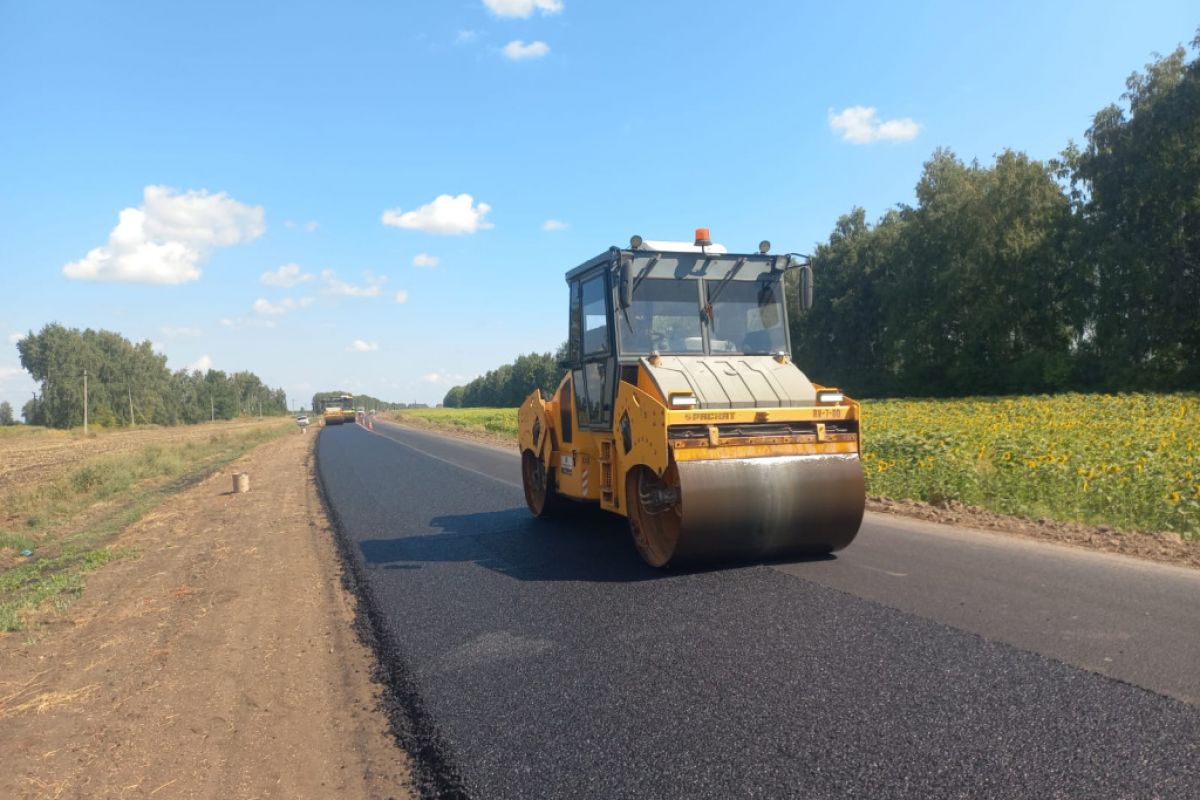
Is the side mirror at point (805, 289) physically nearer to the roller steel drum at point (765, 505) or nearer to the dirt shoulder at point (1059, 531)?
the roller steel drum at point (765, 505)

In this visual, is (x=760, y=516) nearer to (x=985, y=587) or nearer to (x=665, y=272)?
(x=985, y=587)

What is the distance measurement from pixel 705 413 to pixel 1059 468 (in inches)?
240

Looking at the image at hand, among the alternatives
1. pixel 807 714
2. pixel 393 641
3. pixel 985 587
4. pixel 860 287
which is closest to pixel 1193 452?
pixel 985 587

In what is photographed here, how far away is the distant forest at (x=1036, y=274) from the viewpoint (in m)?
28.7

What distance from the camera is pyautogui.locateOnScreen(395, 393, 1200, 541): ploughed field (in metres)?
8.37

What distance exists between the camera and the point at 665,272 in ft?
22.7

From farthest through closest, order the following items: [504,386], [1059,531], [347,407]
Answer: [504,386], [347,407], [1059,531]

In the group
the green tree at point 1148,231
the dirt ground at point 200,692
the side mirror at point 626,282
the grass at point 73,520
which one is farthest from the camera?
the green tree at point 1148,231

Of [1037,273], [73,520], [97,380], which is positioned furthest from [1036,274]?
[97,380]

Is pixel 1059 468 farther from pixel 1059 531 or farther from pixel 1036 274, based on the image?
pixel 1036 274

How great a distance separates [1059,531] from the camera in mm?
7762

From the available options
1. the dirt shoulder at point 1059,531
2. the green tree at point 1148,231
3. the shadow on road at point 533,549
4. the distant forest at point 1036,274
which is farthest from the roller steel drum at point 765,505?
the green tree at point 1148,231

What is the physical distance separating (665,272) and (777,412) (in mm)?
1677

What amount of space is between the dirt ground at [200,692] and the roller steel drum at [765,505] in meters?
2.50
